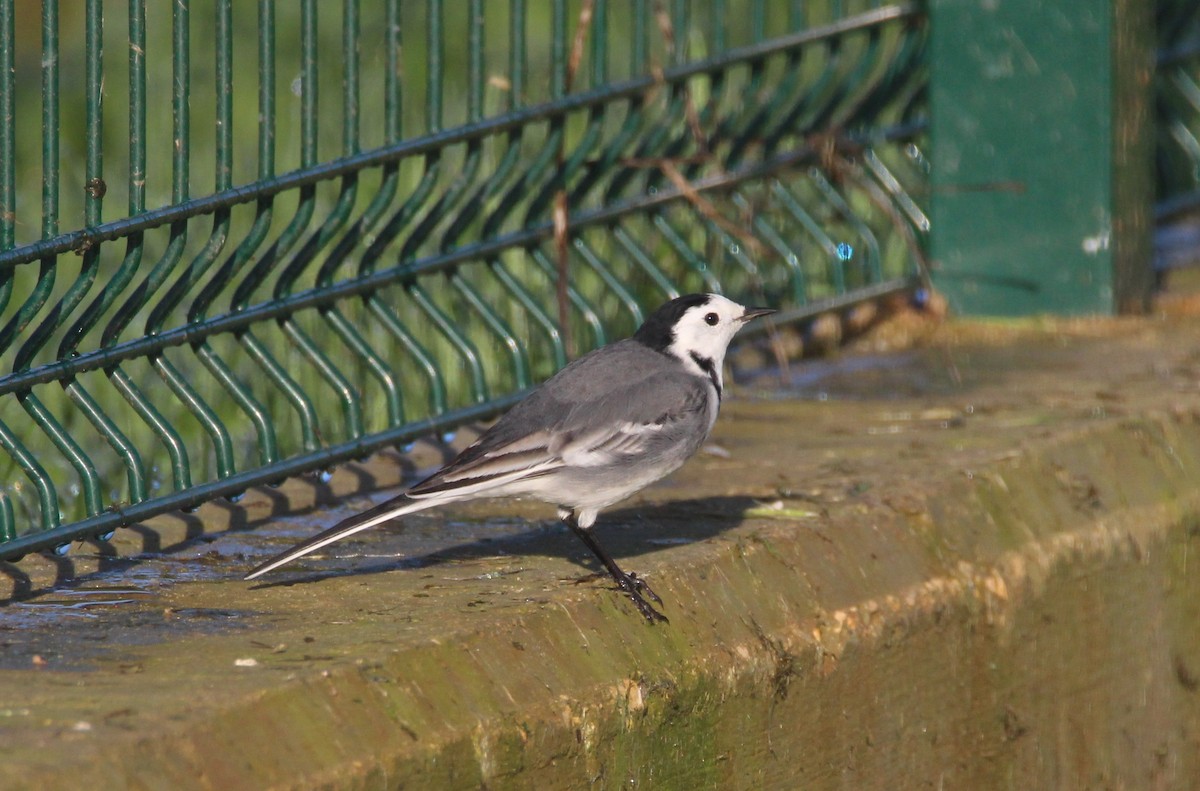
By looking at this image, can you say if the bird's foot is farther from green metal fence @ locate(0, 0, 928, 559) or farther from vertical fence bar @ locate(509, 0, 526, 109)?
vertical fence bar @ locate(509, 0, 526, 109)

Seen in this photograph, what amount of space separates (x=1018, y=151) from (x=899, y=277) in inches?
22.3

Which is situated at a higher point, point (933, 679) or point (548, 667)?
point (548, 667)

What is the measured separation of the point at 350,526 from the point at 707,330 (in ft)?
3.99

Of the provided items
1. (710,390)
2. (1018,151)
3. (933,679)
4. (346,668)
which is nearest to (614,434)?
(710,390)

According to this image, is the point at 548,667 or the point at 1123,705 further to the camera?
the point at 1123,705

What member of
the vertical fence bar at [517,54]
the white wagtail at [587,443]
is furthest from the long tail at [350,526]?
the vertical fence bar at [517,54]

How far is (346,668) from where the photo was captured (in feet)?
9.12

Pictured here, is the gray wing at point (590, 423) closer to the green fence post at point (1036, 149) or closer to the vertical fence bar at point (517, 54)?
the vertical fence bar at point (517, 54)

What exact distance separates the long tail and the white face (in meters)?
0.89

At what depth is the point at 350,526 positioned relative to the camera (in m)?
3.44

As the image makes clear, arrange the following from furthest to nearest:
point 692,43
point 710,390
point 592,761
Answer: point 692,43 < point 710,390 < point 592,761

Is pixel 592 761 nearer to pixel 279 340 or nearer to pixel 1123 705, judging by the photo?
pixel 1123 705

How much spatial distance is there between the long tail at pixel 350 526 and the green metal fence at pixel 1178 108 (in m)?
4.54

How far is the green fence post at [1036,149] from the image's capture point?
5.93 m
